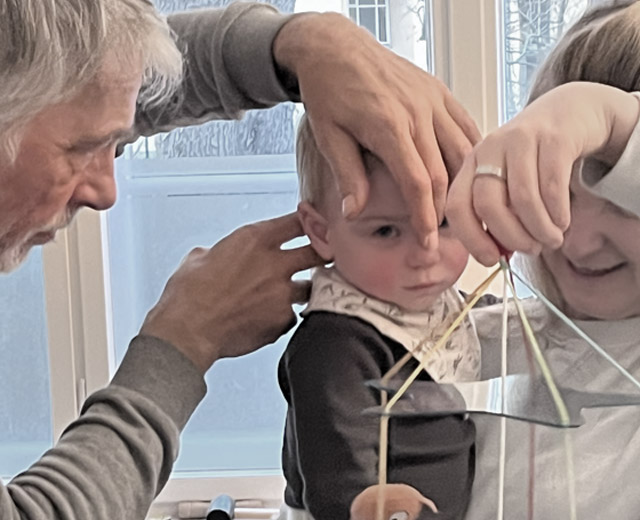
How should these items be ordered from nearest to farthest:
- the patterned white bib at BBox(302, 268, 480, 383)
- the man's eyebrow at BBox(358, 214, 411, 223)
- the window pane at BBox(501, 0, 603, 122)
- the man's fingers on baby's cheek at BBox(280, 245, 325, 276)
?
the patterned white bib at BBox(302, 268, 480, 383)
the man's eyebrow at BBox(358, 214, 411, 223)
the man's fingers on baby's cheek at BBox(280, 245, 325, 276)
the window pane at BBox(501, 0, 603, 122)

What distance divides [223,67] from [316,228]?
0.18 meters

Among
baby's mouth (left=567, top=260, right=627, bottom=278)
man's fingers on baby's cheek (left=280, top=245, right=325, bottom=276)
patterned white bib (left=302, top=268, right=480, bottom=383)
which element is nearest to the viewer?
patterned white bib (left=302, top=268, right=480, bottom=383)

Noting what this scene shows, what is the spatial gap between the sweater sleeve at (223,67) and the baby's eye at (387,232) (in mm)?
171

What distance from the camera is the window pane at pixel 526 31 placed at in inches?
52.4

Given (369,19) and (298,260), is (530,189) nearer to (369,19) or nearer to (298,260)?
(298,260)

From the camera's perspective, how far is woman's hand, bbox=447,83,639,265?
0.54 metres

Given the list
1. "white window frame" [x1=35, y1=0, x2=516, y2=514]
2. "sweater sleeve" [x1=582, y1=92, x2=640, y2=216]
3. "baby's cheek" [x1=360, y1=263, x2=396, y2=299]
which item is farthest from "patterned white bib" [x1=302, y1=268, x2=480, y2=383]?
"white window frame" [x1=35, y1=0, x2=516, y2=514]

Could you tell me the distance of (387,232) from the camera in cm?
74

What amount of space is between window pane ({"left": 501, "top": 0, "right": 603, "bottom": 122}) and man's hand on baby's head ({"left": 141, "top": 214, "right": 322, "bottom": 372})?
60 centimetres

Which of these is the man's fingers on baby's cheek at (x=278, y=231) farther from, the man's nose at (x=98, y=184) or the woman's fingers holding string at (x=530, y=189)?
the woman's fingers holding string at (x=530, y=189)

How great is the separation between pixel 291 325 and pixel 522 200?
14.0 inches

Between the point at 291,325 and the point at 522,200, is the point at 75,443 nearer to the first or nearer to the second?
the point at 291,325

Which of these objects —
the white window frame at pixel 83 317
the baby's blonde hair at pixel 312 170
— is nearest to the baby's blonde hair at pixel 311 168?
the baby's blonde hair at pixel 312 170

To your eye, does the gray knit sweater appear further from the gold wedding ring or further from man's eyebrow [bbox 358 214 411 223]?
the gold wedding ring
